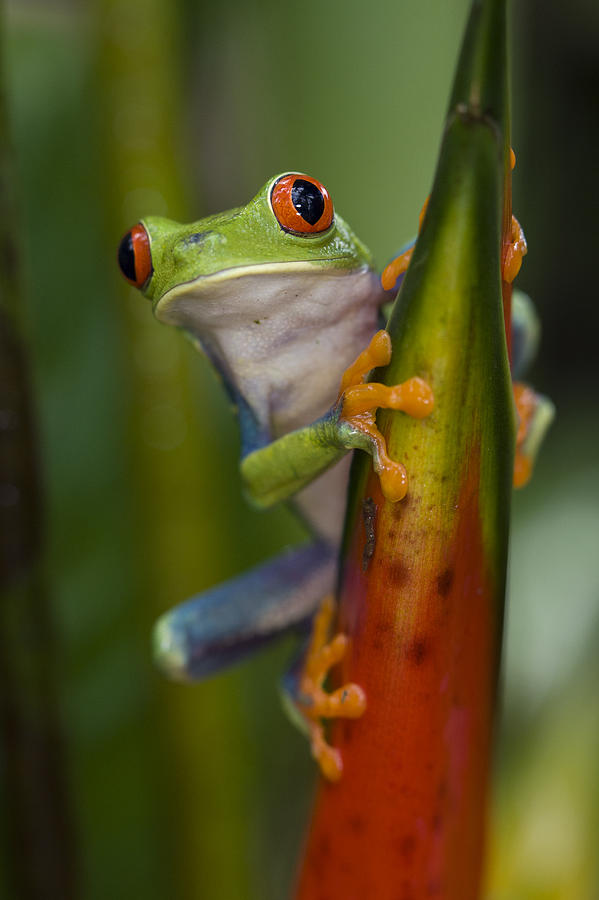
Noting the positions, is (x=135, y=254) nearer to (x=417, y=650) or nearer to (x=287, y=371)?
(x=287, y=371)

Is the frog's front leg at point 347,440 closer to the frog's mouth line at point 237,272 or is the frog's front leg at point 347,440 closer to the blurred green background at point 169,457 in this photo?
the frog's mouth line at point 237,272

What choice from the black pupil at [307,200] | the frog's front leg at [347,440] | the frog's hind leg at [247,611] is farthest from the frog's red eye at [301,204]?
the frog's hind leg at [247,611]

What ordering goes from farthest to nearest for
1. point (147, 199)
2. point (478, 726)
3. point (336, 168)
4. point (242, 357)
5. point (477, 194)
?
point (336, 168)
point (147, 199)
point (242, 357)
point (478, 726)
point (477, 194)

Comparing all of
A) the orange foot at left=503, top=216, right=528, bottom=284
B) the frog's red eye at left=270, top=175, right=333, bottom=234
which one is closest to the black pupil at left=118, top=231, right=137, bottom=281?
the frog's red eye at left=270, top=175, right=333, bottom=234

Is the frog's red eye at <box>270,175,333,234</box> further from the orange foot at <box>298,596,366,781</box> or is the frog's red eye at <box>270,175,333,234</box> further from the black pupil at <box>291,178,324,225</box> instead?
the orange foot at <box>298,596,366,781</box>

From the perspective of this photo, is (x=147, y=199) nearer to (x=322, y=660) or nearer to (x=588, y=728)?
(x=322, y=660)

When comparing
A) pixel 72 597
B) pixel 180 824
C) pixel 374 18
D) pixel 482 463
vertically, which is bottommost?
pixel 180 824

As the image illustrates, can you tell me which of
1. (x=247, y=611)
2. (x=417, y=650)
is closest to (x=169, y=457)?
(x=247, y=611)

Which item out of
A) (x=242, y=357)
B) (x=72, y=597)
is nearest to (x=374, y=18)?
(x=242, y=357)
